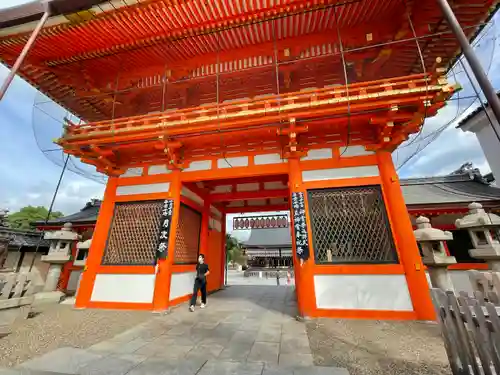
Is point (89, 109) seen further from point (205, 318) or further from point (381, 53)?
point (381, 53)

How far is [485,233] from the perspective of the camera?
6.56 m

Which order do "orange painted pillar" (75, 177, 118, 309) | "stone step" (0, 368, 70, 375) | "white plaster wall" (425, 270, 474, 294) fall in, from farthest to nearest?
"white plaster wall" (425, 270, 474, 294) → "orange painted pillar" (75, 177, 118, 309) → "stone step" (0, 368, 70, 375)

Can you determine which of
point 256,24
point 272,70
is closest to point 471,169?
point 272,70

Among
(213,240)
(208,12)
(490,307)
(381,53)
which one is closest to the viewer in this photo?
(490,307)

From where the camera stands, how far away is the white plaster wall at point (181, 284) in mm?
7367

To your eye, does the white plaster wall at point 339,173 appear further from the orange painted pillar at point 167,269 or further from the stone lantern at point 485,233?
the orange painted pillar at point 167,269

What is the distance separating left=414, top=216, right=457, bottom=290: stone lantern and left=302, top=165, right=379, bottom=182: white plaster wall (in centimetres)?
230

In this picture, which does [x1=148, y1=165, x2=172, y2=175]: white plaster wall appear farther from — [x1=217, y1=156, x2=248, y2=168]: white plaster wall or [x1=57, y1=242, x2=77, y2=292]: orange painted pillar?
[x1=57, y1=242, x2=77, y2=292]: orange painted pillar

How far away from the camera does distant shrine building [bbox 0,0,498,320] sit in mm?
5688

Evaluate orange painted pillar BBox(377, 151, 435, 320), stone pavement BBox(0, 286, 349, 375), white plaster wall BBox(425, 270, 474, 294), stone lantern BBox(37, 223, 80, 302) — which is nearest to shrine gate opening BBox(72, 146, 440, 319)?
orange painted pillar BBox(377, 151, 435, 320)

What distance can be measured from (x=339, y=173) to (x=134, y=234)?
7025 millimetres

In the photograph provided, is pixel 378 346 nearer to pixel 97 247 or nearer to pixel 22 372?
pixel 22 372

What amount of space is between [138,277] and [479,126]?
20.0 meters

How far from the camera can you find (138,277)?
691cm
